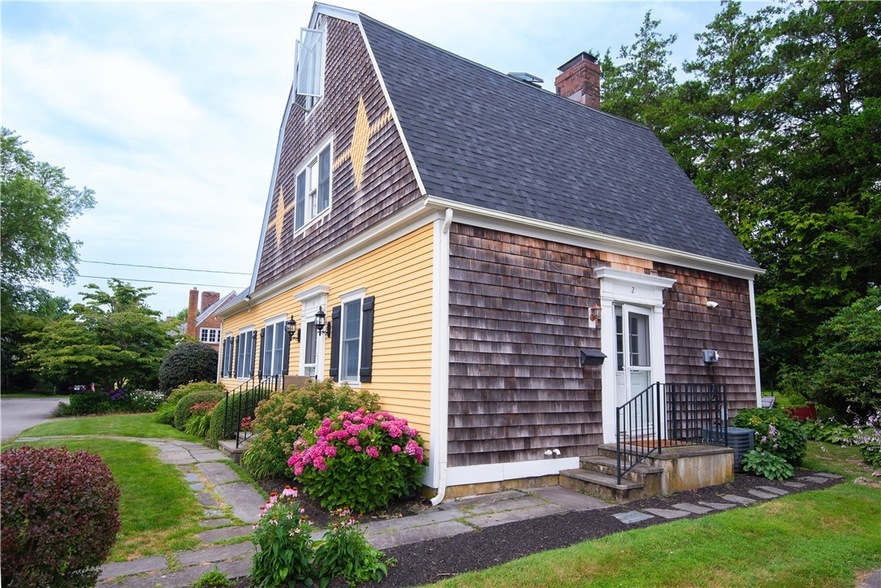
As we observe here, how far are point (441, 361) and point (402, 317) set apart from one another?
1.16 meters

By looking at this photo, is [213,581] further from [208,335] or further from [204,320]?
[208,335]

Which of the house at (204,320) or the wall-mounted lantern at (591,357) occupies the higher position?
the house at (204,320)

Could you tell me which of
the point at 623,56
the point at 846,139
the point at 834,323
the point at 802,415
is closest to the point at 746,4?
the point at 623,56

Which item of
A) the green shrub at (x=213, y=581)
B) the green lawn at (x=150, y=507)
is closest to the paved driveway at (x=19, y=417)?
the green lawn at (x=150, y=507)

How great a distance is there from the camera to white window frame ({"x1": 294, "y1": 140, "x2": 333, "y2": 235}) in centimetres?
1034

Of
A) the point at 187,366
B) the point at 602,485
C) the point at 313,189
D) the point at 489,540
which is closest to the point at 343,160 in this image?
the point at 313,189

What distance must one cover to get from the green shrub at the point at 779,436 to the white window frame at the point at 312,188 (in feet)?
26.5

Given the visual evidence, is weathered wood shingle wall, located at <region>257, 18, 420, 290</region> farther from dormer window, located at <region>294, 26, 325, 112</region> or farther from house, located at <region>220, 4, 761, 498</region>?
dormer window, located at <region>294, 26, 325, 112</region>

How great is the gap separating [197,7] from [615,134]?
8809mm

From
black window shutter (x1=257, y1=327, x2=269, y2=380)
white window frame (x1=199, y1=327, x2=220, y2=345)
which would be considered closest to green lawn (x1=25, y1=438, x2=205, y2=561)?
black window shutter (x1=257, y1=327, x2=269, y2=380)

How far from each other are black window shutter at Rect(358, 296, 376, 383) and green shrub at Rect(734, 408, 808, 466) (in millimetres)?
5912

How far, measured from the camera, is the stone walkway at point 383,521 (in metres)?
4.29

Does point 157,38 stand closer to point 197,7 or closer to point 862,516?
point 197,7

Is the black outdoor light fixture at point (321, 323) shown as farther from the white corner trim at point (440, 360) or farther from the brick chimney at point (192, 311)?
the brick chimney at point (192, 311)
